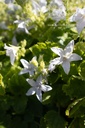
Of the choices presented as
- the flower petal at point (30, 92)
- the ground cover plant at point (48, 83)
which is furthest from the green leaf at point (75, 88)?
the flower petal at point (30, 92)

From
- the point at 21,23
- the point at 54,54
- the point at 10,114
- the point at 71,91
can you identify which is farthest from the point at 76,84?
the point at 21,23

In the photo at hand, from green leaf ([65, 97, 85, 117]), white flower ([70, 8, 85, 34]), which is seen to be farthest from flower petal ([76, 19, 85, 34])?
green leaf ([65, 97, 85, 117])

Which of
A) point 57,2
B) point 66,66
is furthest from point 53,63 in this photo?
point 57,2

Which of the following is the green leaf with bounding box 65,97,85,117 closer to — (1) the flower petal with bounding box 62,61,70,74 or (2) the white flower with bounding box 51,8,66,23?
(1) the flower petal with bounding box 62,61,70,74

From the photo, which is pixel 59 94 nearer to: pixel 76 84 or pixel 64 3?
pixel 76 84

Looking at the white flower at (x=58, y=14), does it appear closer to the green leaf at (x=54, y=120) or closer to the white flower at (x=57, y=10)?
the white flower at (x=57, y=10)

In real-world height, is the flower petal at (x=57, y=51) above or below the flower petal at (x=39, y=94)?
above
